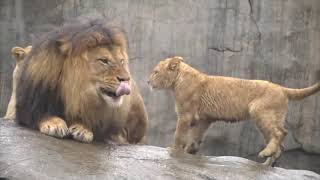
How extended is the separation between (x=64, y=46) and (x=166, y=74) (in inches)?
101

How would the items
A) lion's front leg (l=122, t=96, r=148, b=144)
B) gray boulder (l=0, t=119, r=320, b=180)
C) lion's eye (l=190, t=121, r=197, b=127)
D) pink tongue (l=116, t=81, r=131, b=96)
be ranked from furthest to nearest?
lion's eye (l=190, t=121, r=197, b=127) < lion's front leg (l=122, t=96, r=148, b=144) < pink tongue (l=116, t=81, r=131, b=96) < gray boulder (l=0, t=119, r=320, b=180)

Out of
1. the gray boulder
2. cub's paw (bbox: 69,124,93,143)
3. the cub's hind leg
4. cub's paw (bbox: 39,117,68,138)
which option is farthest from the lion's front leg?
the cub's hind leg

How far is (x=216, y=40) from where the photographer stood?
8367mm

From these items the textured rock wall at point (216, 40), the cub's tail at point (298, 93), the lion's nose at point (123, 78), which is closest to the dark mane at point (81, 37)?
the lion's nose at point (123, 78)

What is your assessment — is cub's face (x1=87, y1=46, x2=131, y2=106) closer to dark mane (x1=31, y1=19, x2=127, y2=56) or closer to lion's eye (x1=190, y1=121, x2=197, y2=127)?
dark mane (x1=31, y1=19, x2=127, y2=56)

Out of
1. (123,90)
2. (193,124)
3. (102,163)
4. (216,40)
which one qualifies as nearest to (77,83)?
(123,90)

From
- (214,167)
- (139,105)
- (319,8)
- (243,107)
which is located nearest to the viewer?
(214,167)

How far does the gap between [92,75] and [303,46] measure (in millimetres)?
4466

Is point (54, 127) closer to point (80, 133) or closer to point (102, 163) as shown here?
point (80, 133)

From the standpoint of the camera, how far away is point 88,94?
4.37 metres

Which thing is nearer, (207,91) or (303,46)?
(207,91)

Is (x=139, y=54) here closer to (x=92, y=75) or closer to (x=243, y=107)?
(x=243, y=107)

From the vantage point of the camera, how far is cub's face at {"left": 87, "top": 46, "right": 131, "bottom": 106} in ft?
14.1

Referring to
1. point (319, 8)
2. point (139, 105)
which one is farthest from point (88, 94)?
point (319, 8)
